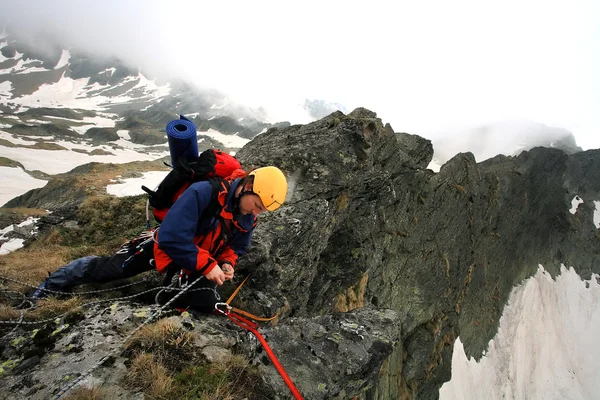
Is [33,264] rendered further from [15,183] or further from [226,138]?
[226,138]

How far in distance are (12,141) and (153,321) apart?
122 m

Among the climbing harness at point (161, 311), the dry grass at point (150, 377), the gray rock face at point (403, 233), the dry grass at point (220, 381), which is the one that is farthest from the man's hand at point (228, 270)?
the gray rock face at point (403, 233)

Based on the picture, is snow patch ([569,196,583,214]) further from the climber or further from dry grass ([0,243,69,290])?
dry grass ([0,243,69,290])

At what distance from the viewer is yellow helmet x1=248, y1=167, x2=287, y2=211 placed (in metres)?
4.90

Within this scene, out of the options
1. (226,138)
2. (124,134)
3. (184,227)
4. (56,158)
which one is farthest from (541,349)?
(124,134)

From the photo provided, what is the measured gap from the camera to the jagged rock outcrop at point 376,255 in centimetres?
626

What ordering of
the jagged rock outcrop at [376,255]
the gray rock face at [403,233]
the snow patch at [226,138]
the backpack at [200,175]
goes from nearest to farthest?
the backpack at [200,175]
the jagged rock outcrop at [376,255]
the gray rock face at [403,233]
the snow patch at [226,138]

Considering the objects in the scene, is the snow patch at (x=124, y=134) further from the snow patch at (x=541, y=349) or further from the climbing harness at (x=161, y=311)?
A: the climbing harness at (x=161, y=311)

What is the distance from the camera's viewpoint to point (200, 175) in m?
5.41

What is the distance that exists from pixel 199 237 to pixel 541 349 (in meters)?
66.8

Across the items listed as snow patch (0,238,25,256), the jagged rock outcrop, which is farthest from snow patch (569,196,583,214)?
snow patch (0,238,25,256)

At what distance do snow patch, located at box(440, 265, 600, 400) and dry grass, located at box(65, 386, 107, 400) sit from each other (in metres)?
39.9

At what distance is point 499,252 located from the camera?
44000 mm

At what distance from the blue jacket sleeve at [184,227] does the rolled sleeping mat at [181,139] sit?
97 centimetres
